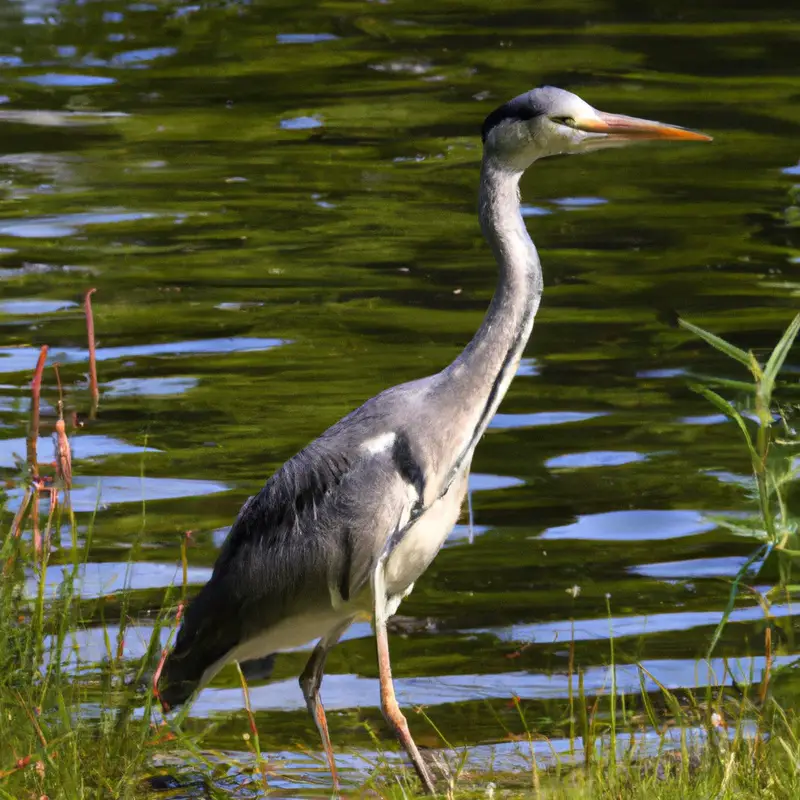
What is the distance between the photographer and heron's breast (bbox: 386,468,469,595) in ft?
17.5

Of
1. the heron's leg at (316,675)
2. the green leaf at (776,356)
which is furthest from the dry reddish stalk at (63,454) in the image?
the green leaf at (776,356)

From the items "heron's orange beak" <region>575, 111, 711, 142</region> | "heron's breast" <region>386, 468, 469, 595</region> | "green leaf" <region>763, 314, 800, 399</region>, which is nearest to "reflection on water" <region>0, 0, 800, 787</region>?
"green leaf" <region>763, 314, 800, 399</region>

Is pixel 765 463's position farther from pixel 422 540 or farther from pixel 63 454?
pixel 63 454

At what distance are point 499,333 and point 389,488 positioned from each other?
0.54m

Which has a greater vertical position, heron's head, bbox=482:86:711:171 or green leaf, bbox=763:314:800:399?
heron's head, bbox=482:86:711:171

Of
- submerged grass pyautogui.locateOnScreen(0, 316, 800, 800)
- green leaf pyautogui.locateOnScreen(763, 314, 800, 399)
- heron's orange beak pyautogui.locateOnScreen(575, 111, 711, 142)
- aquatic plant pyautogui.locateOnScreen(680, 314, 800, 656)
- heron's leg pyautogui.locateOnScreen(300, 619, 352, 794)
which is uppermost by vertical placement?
heron's orange beak pyautogui.locateOnScreen(575, 111, 711, 142)

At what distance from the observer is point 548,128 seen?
17.7 ft

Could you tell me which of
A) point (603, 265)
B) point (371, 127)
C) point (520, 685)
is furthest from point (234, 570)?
point (371, 127)

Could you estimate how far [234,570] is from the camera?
5559 millimetres

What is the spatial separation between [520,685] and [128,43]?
12696mm

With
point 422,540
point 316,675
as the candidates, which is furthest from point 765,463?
point 316,675

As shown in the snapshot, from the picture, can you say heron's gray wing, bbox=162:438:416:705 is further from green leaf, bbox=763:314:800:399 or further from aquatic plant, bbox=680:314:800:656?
green leaf, bbox=763:314:800:399

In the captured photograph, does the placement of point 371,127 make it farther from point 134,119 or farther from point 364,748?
point 364,748

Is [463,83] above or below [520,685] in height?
above
